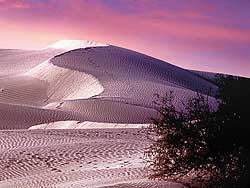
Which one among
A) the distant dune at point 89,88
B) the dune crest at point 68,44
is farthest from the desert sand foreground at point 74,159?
the dune crest at point 68,44

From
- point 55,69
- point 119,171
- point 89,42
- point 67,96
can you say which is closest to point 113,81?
point 67,96

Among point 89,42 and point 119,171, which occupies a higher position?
point 89,42

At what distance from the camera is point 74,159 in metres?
20.6

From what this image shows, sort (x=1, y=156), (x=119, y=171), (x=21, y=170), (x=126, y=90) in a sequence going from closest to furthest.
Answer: (x=119, y=171) < (x=21, y=170) < (x=1, y=156) < (x=126, y=90)

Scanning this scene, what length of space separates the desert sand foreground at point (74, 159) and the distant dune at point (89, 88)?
7.14 m

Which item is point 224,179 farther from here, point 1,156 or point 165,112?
point 1,156

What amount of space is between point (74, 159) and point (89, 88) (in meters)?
36.0

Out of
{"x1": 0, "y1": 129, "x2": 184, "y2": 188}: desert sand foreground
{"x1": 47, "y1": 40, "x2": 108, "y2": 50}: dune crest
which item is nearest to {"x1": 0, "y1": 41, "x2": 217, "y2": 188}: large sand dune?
{"x1": 0, "y1": 129, "x2": 184, "y2": 188}: desert sand foreground

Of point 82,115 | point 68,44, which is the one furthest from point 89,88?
point 68,44

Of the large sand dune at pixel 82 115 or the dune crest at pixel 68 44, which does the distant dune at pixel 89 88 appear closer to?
the large sand dune at pixel 82 115

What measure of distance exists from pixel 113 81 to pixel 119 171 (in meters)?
42.4

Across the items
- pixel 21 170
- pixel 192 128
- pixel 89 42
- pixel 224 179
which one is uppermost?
pixel 89 42

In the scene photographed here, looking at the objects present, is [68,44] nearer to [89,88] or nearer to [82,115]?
[89,88]

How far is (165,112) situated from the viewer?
12156 millimetres
